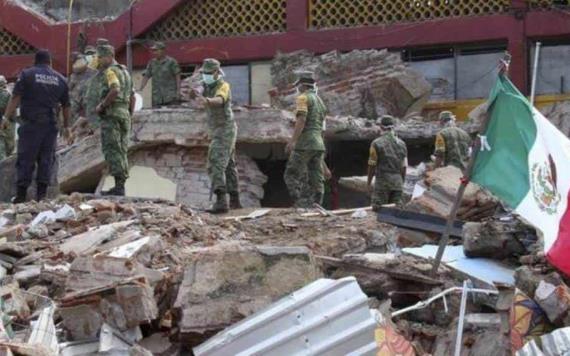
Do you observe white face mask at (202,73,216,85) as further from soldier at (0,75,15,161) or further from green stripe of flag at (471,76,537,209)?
green stripe of flag at (471,76,537,209)

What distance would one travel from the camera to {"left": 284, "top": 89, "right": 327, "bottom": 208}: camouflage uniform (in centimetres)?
1184

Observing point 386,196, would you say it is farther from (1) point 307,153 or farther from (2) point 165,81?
(2) point 165,81

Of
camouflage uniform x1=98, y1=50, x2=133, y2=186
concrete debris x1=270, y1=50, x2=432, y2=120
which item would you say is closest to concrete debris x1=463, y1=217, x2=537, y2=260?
camouflage uniform x1=98, y1=50, x2=133, y2=186

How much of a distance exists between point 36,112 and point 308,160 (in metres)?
2.77

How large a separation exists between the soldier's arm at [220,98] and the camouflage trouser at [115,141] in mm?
945

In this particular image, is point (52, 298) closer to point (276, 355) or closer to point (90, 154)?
point (276, 355)

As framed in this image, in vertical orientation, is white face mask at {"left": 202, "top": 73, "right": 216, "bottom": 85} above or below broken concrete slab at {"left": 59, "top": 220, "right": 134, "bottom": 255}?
above

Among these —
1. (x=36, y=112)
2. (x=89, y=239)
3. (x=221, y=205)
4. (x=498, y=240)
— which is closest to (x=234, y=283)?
(x=498, y=240)

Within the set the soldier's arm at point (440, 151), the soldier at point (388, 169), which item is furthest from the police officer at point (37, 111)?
the soldier's arm at point (440, 151)

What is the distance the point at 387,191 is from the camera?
12242 mm

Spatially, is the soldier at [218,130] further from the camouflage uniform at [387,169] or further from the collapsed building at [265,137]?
the collapsed building at [265,137]

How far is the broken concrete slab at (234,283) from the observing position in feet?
20.1

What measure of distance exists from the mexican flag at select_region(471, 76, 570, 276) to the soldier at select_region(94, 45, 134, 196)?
5.59 metres

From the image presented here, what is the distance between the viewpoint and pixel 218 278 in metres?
6.34
